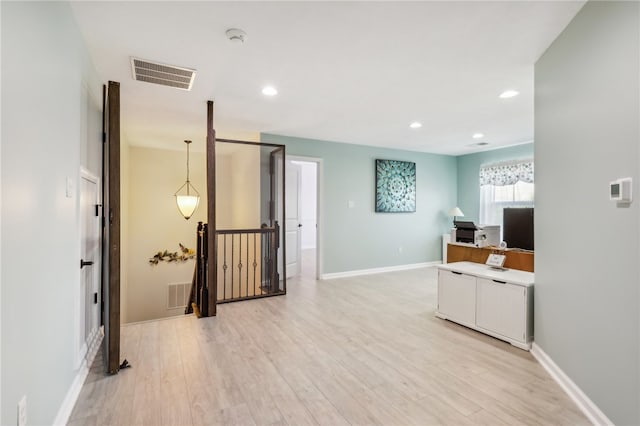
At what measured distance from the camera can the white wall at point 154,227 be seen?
6.13 metres

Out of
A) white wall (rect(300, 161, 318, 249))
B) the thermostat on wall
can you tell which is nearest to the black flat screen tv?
the thermostat on wall

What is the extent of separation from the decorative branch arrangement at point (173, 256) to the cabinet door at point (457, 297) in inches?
204

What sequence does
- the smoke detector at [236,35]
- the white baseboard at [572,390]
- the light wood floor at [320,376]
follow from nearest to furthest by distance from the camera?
the white baseboard at [572,390] → the light wood floor at [320,376] → the smoke detector at [236,35]

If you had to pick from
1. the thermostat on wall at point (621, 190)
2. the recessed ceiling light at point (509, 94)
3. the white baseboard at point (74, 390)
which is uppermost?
the recessed ceiling light at point (509, 94)

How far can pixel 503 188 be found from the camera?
20.2 feet

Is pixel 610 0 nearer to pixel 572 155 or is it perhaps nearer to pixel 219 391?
pixel 572 155

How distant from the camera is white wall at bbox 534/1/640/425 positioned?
1582 mm

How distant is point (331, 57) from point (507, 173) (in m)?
4.92

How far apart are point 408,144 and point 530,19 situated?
3.95 metres

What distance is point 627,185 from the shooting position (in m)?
1.57

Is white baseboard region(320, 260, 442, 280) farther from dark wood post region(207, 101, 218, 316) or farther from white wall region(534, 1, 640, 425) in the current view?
white wall region(534, 1, 640, 425)

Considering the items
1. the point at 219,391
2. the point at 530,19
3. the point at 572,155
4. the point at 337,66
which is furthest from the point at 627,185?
the point at 219,391

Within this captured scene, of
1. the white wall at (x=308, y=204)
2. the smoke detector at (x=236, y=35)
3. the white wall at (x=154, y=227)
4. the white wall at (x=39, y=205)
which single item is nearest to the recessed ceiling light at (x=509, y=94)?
the smoke detector at (x=236, y=35)

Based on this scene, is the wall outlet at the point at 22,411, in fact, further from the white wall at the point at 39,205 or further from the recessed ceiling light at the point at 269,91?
the recessed ceiling light at the point at 269,91
